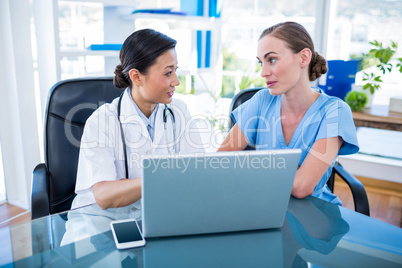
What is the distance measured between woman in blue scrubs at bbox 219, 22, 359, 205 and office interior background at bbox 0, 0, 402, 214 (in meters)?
0.82

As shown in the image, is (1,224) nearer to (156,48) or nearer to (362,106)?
(156,48)

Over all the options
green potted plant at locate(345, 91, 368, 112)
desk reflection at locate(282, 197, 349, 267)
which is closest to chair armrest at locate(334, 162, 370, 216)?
desk reflection at locate(282, 197, 349, 267)

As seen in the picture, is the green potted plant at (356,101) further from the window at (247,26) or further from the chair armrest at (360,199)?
the chair armrest at (360,199)

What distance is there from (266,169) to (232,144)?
762 millimetres

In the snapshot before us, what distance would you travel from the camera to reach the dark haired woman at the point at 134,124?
1322 millimetres

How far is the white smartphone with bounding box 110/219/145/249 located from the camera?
3.12ft

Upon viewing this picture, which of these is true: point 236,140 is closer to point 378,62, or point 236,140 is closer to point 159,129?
point 159,129

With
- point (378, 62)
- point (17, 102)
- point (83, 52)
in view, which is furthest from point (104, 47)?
point (378, 62)

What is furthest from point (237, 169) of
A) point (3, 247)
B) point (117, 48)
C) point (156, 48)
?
point (117, 48)

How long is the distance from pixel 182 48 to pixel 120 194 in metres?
2.24

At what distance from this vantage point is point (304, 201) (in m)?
1.26

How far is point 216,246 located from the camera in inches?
37.8

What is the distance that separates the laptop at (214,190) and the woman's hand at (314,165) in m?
0.31

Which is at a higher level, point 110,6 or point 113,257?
point 110,6
